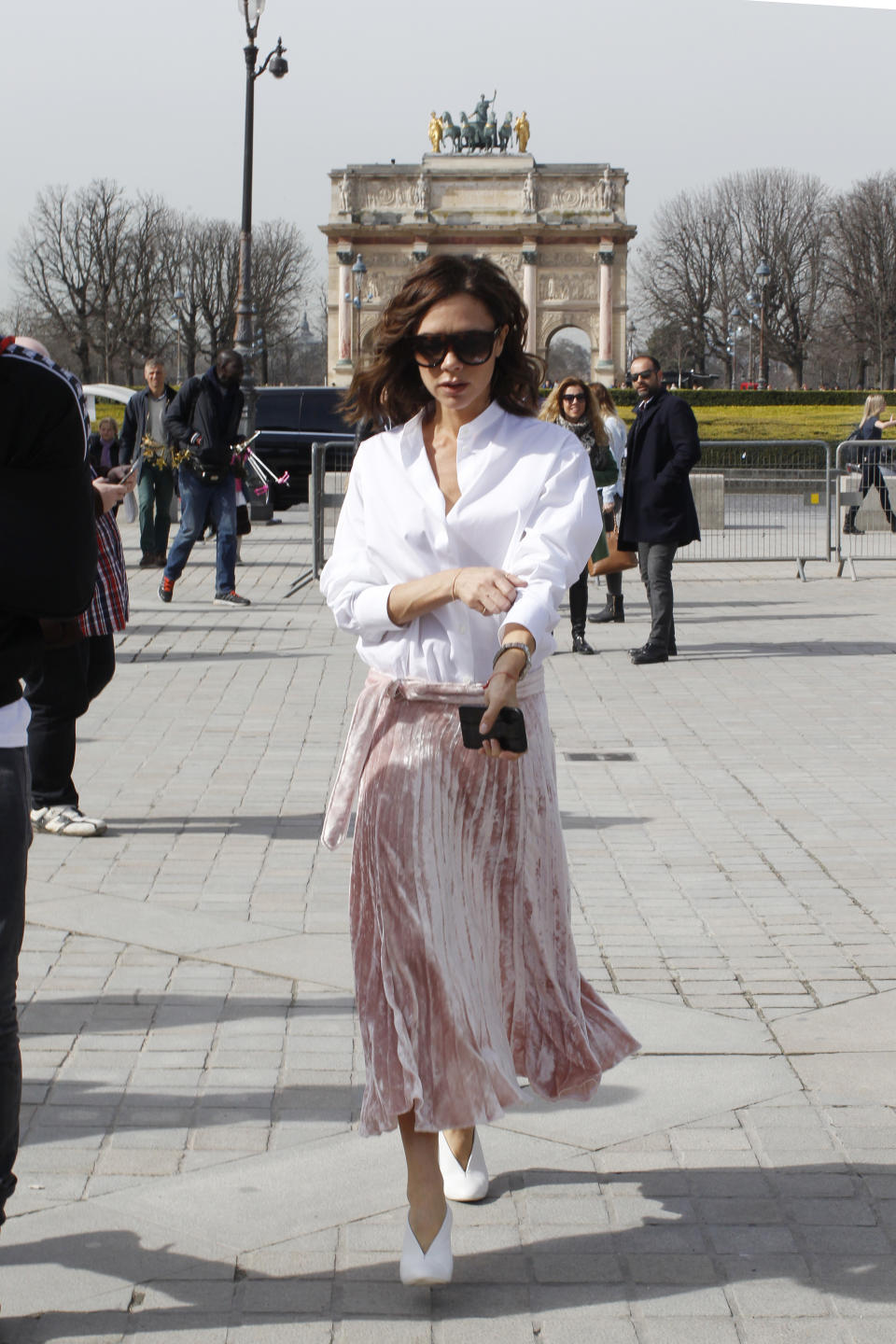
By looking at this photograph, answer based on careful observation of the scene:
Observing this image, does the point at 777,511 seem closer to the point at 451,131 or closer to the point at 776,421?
the point at 776,421

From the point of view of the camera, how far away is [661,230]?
92.1 m

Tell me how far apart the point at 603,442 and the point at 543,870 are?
8.94m

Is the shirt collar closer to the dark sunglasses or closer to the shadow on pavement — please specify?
the dark sunglasses

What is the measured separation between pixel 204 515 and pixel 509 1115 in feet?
34.3

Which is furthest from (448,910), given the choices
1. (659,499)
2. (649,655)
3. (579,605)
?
(579,605)

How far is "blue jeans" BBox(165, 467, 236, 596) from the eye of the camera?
44.8 feet

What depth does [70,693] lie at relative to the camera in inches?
240

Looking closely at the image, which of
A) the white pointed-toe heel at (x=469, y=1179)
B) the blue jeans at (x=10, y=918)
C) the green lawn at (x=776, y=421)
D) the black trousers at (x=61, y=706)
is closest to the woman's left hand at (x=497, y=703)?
the blue jeans at (x=10, y=918)

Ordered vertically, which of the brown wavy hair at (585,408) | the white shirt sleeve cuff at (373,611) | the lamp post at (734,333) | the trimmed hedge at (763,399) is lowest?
the white shirt sleeve cuff at (373,611)

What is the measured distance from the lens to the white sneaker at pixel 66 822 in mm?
6535

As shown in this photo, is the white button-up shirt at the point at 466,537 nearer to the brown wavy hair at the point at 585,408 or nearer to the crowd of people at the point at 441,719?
the crowd of people at the point at 441,719

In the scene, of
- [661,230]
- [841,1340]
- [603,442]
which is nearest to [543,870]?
[841,1340]

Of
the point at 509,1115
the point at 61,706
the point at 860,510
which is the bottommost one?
the point at 509,1115

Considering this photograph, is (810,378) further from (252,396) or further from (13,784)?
(13,784)
